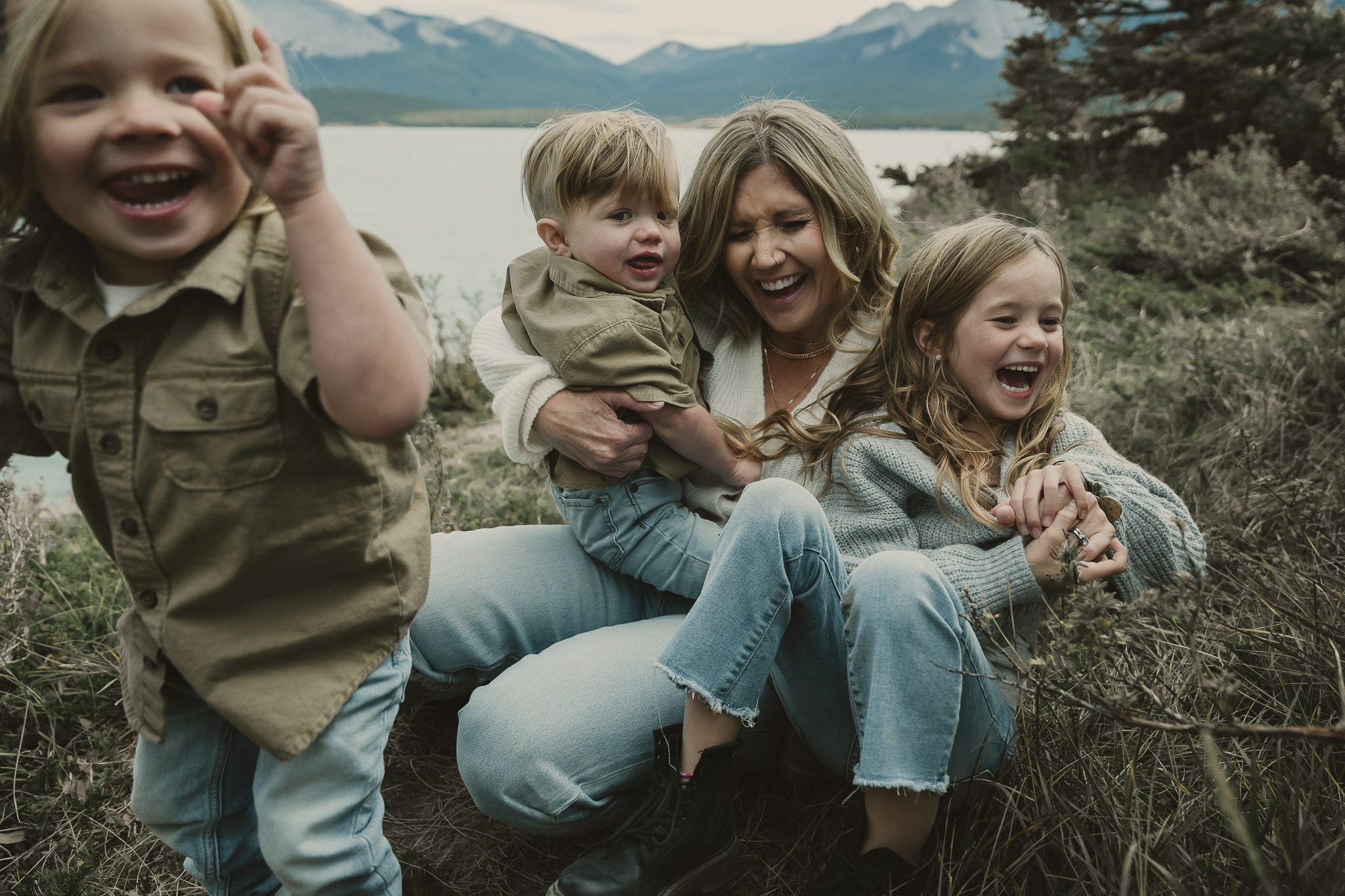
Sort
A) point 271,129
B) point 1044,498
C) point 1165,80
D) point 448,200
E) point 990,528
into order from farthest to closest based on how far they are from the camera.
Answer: point 448,200 < point 1165,80 < point 990,528 < point 1044,498 < point 271,129

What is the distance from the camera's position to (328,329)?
1.06m

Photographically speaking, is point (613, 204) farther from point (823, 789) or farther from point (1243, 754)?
point (1243, 754)

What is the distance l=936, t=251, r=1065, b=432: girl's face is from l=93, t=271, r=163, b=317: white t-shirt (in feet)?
5.02

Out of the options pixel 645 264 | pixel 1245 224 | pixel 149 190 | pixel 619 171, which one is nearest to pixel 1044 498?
pixel 645 264

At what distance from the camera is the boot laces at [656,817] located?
5.31 feet

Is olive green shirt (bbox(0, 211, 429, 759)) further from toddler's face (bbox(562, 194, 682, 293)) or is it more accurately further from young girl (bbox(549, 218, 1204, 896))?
toddler's face (bbox(562, 194, 682, 293))

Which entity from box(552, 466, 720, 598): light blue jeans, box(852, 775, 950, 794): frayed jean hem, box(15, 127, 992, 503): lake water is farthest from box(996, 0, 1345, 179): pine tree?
box(852, 775, 950, 794): frayed jean hem

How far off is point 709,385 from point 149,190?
4.38 feet

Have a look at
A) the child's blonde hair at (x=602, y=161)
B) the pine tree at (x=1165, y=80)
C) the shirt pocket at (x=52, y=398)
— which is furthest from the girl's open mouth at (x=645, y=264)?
the pine tree at (x=1165, y=80)

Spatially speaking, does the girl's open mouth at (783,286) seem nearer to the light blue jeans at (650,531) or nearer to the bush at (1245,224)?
the light blue jeans at (650,531)

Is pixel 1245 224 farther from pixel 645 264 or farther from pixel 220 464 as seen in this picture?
pixel 220 464

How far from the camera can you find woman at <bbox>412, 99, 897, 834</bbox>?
1760 millimetres

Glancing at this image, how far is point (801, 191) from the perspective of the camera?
6.79 feet

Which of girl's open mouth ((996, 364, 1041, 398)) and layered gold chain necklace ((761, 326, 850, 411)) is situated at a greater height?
girl's open mouth ((996, 364, 1041, 398))
